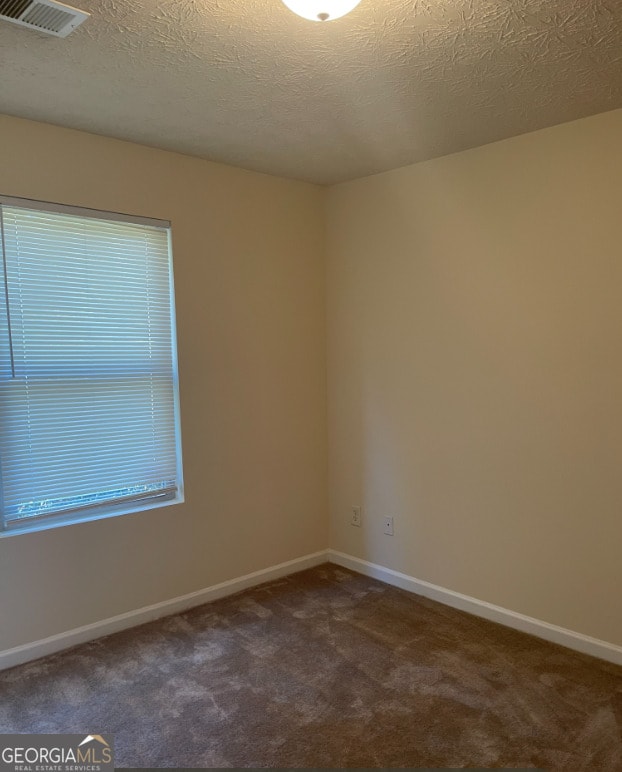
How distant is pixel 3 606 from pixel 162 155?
237cm

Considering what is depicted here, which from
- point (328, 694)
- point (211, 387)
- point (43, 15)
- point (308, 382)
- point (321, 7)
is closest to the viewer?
point (321, 7)

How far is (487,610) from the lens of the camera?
297cm

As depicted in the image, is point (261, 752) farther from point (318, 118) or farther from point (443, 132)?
point (443, 132)

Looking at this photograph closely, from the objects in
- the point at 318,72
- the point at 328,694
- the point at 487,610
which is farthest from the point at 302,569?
the point at 318,72

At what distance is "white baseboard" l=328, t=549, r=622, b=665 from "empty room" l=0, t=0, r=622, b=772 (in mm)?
14

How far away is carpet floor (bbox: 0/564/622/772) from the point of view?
6.54 feet

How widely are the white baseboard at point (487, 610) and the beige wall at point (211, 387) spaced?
36 centimetres

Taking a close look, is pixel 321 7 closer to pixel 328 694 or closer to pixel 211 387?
pixel 211 387

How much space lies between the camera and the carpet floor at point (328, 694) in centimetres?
199

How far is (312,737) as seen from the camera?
2.06 metres

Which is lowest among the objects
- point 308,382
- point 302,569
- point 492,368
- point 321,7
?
point 302,569

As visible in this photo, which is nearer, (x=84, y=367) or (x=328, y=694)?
(x=328, y=694)

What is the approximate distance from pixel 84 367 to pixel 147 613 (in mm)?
1368

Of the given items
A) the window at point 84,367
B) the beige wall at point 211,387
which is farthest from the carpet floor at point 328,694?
the window at point 84,367
